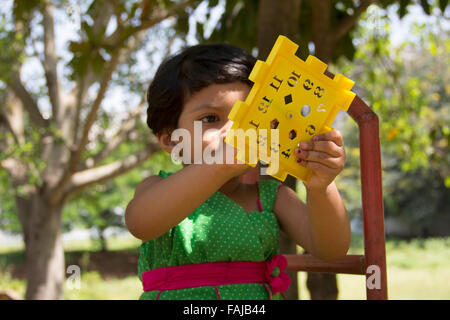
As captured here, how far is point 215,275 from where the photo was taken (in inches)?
37.0

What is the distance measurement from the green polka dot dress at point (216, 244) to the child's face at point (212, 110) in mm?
135

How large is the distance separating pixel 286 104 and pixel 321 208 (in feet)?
0.84

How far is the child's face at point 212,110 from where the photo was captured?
0.88 meters

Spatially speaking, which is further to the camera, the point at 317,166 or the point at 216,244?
the point at 216,244

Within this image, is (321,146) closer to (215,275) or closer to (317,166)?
(317,166)

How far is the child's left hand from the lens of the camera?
2.40ft

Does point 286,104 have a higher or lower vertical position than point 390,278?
lower

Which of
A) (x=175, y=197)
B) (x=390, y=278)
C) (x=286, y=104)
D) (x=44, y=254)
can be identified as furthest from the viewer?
(x=390, y=278)

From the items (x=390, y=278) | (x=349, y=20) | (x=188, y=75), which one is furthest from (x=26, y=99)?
(x=390, y=278)

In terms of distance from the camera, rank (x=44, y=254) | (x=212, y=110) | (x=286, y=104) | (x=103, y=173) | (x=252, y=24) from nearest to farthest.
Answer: (x=286, y=104), (x=212, y=110), (x=252, y=24), (x=103, y=173), (x=44, y=254)

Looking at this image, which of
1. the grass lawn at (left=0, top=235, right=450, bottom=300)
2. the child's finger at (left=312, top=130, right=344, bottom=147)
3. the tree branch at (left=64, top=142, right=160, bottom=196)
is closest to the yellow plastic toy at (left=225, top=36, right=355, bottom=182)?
the child's finger at (left=312, top=130, right=344, bottom=147)

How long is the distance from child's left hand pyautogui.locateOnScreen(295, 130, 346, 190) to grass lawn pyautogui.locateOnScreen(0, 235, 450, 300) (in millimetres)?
3276

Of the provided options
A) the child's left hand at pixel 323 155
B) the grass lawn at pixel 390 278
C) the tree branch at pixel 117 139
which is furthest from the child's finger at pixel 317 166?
the tree branch at pixel 117 139

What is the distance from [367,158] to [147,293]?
0.52 m
